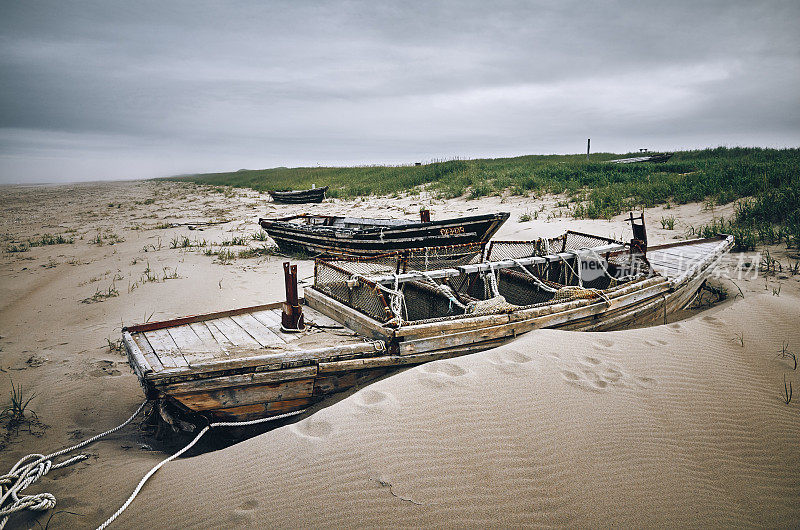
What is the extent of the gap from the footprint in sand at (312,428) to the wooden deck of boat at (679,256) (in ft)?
19.9

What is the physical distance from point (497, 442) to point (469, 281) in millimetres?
3608

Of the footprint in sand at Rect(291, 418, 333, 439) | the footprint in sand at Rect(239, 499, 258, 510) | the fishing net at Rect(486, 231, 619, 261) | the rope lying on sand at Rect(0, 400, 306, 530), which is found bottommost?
the rope lying on sand at Rect(0, 400, 306, 530)

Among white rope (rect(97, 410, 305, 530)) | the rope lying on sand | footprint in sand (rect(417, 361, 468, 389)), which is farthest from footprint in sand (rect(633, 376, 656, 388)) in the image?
the rope lying on sand

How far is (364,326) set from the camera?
4.80 metres

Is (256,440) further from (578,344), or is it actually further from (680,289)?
(680,289)

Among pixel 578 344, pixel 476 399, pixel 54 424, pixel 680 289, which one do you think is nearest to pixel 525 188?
pixel 680 289

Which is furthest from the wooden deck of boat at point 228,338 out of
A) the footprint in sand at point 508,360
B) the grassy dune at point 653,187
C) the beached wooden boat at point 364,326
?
the grassy dune at point 653,187

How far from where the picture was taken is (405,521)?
2.80 meters

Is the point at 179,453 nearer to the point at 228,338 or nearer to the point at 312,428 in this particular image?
the point at 312,428

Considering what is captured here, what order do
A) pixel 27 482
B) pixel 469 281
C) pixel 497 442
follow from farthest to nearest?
pixel 469 281
pixel 497 442
pixel 27 482

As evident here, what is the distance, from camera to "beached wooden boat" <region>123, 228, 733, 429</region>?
3924 mm

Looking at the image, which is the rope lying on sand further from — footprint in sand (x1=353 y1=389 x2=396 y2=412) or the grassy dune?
the grassy dune

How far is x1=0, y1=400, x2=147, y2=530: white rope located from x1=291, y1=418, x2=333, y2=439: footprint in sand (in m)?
1.80

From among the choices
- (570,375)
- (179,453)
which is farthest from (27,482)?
(570,375)
